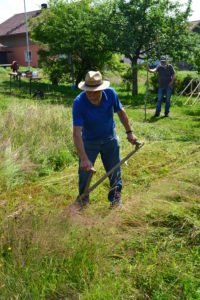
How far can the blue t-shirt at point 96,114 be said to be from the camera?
156 inches

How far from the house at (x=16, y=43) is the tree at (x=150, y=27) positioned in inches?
1044

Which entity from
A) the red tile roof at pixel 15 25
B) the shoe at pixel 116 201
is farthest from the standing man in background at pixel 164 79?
the red tile roof at pixel 15 25

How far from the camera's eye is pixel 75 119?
3.95 m

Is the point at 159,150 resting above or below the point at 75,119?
below

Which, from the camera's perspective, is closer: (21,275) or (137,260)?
(21,275)

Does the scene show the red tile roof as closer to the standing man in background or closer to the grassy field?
the standing man in background

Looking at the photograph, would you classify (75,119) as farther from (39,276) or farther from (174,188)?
(39,276)

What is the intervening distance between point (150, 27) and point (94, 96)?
12.7 metres

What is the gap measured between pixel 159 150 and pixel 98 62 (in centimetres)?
1243

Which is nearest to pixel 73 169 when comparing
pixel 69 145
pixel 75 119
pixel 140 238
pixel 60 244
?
pixel 69 145

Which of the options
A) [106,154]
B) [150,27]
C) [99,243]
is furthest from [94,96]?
[150,27]

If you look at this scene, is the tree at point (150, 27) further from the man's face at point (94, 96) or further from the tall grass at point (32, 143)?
the man's face at point (94, 96)

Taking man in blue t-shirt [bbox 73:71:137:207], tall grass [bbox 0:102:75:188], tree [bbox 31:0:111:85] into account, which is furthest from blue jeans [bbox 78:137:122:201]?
tree [bbox 31:0:111:85]

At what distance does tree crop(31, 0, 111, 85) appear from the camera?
17.2 metres
